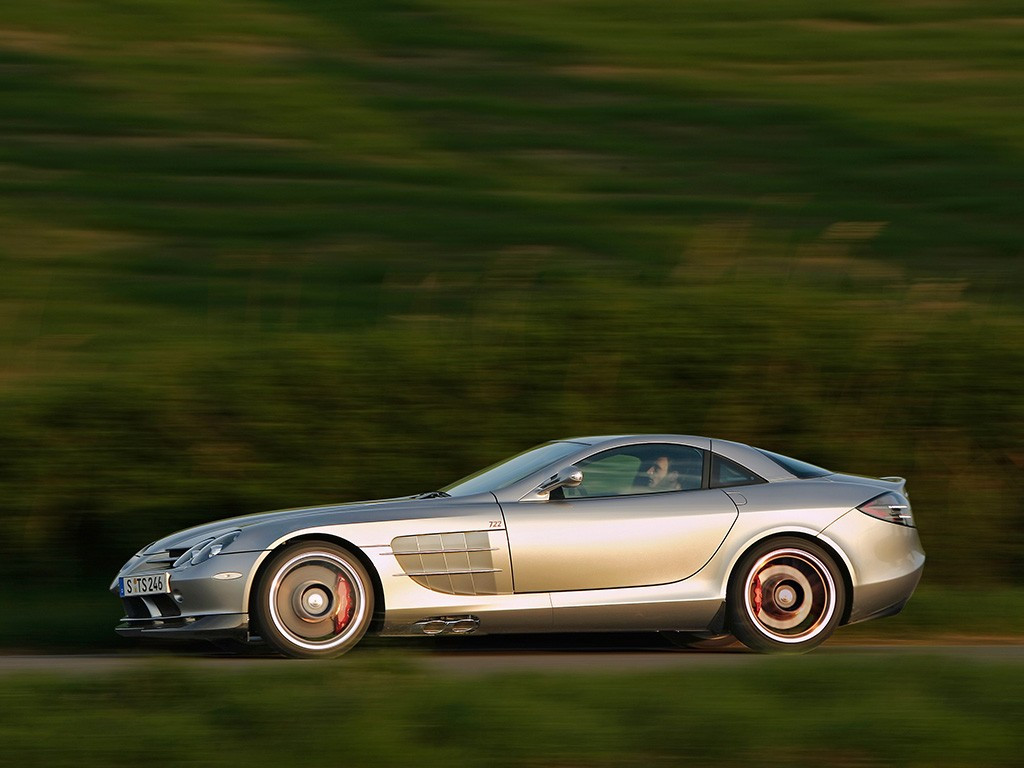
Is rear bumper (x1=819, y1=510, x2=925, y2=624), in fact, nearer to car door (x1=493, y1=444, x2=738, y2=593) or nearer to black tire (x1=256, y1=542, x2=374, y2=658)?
car door (x1=493, y1=444, x2=738, y2=593)

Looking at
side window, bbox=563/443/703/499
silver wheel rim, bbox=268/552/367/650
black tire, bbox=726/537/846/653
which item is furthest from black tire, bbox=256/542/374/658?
black tire, bbox=726/537/846/653

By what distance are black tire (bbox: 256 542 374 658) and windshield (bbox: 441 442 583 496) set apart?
0.94 metres

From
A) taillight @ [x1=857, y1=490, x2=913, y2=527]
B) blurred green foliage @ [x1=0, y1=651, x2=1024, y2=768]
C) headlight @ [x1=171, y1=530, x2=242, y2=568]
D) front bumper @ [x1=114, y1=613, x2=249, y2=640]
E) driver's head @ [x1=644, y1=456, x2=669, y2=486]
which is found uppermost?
driver's head @ [x1=644, y1=456, x2=669, y2=486]

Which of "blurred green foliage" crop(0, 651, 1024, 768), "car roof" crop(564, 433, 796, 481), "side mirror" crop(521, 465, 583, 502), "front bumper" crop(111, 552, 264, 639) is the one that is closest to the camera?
"blurred green foliage" crop(0, 651, 1024, 768)

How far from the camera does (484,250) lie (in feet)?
53.2

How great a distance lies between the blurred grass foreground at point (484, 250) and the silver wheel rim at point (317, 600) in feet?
11.3

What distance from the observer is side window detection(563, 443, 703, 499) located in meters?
8.52

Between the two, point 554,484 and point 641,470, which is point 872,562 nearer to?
point 641,470

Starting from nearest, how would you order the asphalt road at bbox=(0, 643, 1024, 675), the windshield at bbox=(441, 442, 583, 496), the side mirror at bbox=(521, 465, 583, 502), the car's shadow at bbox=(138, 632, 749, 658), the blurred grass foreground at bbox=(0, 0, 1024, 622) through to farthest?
the asphalt road at bbox=(0, 643, 1024, 675), the side mirror at bbox=(521, 465, 583, 502), the windshield at bbox=(441, 442, 583, 496), the car's shadow at bbox=(138, 632, 749, 658), the blurred grass foreground at bbox=(0, 0, 1024, 622)

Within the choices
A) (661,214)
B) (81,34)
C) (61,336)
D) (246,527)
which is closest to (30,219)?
(61,336)

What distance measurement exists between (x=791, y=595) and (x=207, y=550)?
11.5 feet

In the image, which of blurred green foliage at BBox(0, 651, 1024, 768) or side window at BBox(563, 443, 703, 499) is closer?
blurred green foliage at BBox(0, 651, 1024, 768)

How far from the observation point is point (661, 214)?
17.4 metres

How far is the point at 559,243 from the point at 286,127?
5068 mm
